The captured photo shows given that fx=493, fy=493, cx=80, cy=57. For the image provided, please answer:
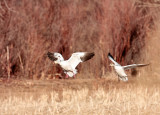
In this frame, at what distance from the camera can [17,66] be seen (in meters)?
14.8

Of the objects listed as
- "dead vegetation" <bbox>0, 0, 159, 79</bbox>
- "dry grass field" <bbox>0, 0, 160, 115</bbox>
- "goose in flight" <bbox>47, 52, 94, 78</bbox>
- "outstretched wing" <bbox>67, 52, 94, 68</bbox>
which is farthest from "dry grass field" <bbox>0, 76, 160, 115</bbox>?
"dead vegetation" <bbox>0, 0, 159, 79</bbox>

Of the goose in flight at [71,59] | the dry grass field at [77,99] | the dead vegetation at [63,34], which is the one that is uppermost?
the dead vegetation at [63,34]

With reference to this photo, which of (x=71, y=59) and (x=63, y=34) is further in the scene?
(x=63, y=34)

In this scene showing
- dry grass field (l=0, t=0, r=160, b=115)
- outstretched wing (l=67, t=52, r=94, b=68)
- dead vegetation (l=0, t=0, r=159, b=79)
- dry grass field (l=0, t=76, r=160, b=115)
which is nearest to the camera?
dry grass field (l=0, t=76, r=160, b=115)

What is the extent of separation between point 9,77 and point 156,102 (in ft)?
19.3

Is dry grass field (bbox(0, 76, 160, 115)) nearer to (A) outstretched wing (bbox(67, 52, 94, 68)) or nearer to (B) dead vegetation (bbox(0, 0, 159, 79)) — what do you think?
(A) outstretched wing (bbox(67, 52, 94, 68))

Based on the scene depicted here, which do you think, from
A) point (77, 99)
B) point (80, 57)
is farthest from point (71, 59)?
point (77, 99)

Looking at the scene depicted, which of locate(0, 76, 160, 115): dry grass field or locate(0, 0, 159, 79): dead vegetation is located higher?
locate(0, 0, 159, 79): dead vegetation

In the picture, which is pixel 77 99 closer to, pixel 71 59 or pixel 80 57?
pixel 71 59

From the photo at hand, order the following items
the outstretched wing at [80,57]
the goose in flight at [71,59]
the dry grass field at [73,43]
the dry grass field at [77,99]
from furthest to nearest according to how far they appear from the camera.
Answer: the dry grass field at [73,43]
the outstretched wing at [80,57]
the goose in flight at [71,59]
the dry grass field at [77,99]

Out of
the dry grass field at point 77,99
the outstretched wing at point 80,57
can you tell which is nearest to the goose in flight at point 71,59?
the outstretched wing at point 80,57

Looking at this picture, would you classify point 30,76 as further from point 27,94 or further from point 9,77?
point 27,94

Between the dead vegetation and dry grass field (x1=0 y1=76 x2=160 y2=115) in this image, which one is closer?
dry grass field (x1=0 y1=76 x2=160 y2=115)

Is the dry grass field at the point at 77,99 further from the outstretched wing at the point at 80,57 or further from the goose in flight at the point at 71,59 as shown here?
the outstretched wing at the point at 80,57
